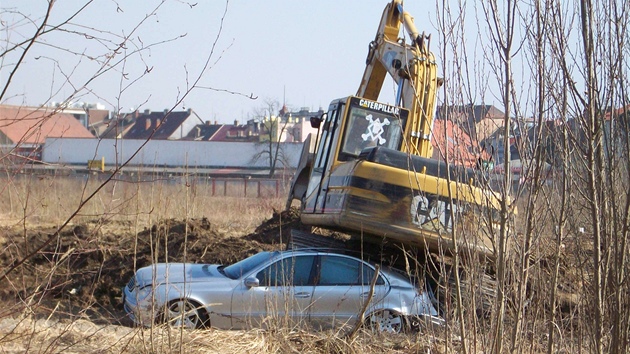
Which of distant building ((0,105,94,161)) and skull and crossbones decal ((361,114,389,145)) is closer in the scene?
distant building ((0,105,94,161))

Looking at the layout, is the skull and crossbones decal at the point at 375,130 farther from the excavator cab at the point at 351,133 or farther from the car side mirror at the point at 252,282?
the car side mirror at the point at 252,282

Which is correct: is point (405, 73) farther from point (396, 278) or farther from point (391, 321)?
point (391, 321)

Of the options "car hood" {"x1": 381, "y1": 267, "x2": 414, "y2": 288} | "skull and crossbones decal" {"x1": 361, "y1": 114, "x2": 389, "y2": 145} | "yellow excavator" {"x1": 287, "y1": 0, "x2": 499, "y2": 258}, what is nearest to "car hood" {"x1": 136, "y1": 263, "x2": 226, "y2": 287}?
"yellow excavator" {"x1": 287, "y1": 0, "x2": 499, "y2": 258}

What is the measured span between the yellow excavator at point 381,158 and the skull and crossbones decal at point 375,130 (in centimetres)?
2

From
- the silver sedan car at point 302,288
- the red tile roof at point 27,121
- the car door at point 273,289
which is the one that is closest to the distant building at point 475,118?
the red tile roof at point 27,121

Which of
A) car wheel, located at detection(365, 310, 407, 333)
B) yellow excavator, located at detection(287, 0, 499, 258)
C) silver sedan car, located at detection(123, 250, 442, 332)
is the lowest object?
car wheel, located at detection(365, 310, 407, 333)

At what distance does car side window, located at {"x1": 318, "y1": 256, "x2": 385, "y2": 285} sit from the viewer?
1067cm

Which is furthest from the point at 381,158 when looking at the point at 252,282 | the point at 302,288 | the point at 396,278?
the point at 252,282

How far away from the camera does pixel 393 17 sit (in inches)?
593

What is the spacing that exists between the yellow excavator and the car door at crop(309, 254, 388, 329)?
2.24 ft

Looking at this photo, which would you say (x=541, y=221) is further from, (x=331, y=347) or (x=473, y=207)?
(x=331, y=347)

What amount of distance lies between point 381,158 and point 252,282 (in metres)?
2.65

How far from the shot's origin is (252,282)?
10234 millimetres

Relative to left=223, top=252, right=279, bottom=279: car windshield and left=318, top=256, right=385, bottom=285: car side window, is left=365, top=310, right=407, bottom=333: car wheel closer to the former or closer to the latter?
left=318, top=256, right=385, bottom=285: car side window
